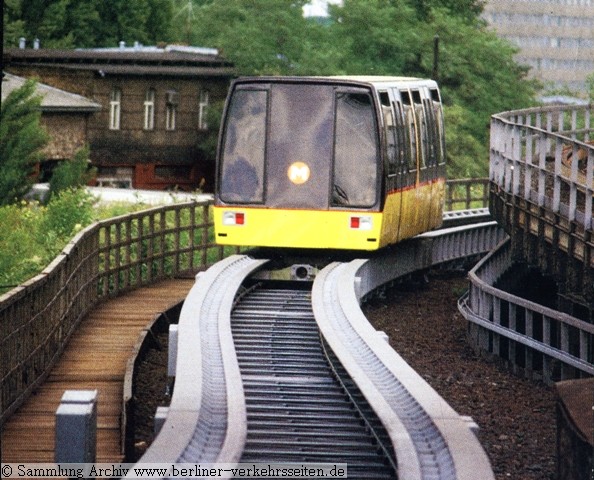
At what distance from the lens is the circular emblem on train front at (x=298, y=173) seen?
20625mm

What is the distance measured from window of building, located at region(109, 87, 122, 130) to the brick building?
37 mm

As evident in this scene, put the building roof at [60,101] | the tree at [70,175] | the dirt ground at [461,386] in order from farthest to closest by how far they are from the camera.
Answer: the building roof at [60,101] → the tree at [70,175] → the dirt ground at [461,386]

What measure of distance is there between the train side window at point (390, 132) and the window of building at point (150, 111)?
4404 centimetres

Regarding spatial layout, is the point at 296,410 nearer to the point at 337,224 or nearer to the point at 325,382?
the point at 325,382

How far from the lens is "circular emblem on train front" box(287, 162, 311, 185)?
67.7ft

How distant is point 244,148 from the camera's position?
20.6m

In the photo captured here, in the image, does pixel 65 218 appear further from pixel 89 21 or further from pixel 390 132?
pixel 89 21

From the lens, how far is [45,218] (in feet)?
89.3

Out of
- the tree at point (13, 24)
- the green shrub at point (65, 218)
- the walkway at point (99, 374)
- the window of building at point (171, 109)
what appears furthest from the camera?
the tree at point (13, 24)

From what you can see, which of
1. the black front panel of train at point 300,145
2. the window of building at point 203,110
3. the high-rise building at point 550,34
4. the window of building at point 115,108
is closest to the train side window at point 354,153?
the black front panel of train at point 300,145

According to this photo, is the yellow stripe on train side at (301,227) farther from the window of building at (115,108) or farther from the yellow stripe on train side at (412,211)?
the window of building at (115,108)

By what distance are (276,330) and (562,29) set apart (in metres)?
151

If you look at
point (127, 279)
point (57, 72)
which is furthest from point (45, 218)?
point (57, 72)

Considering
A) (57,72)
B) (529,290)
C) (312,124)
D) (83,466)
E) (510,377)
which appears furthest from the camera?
(57,72)
